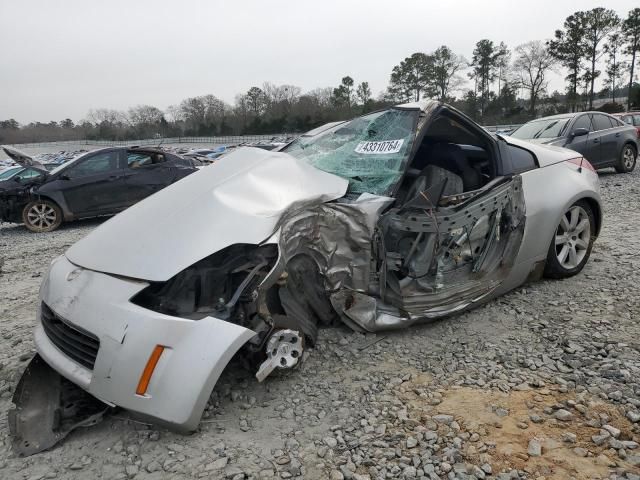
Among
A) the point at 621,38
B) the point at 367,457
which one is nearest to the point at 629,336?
the point at 367,457

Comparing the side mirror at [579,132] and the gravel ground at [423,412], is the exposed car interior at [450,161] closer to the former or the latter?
the gravel ground at [423,412]

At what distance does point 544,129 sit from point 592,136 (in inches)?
39.0

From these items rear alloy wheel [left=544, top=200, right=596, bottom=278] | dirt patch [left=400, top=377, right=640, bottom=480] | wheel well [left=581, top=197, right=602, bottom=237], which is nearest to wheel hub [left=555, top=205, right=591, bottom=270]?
rear alloy wheel [left=544, top=200, right=596, bottom=278]

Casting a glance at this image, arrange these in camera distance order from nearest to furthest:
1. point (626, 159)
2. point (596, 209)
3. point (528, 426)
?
1. point (528, 426)
2. point (596, 209)
3. point (626, 159)

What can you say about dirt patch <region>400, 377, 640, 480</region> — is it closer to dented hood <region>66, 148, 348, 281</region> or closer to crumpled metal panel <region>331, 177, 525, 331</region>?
crumpled metal panel <region>331, 177, 525, 331</region>

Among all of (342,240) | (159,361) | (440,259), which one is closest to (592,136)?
(440,259)

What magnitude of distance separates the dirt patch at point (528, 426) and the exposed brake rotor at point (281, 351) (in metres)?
0.63

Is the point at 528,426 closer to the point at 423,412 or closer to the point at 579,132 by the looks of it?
the point at 423,412

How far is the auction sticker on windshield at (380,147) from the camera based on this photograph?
10.5 ft

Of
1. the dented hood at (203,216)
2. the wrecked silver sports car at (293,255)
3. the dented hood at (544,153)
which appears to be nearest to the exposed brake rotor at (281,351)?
the wrecked silver sports car at (293,255)

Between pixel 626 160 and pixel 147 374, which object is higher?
pixel 626 160

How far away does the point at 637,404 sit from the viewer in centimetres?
226

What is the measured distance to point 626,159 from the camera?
10266 mm

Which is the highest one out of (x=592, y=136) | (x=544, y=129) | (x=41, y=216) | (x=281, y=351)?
(x=544, y=129)
